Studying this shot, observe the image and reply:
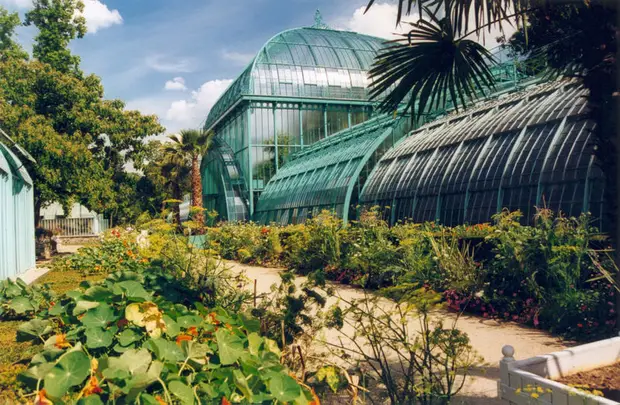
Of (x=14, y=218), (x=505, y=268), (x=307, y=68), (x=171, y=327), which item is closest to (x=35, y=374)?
→ (x=171, y=327)

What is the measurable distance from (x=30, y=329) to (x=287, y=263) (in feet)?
35.8

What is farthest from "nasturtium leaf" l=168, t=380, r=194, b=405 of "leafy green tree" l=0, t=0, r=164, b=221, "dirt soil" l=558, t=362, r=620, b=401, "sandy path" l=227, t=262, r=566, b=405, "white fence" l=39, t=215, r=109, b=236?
"white fence" l=39, t=215, r=109, b=236

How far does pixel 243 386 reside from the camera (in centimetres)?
277

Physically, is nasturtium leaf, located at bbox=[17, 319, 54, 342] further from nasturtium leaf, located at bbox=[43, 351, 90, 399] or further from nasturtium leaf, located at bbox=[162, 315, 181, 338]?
nasturtium leaf, located at bbox=[43, 351, 90, 399]

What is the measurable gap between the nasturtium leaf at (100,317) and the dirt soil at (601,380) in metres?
3.18

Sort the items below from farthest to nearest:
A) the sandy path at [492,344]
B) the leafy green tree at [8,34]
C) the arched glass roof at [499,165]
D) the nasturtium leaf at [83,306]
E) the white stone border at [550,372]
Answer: the leafy green tree at [8,34], the arched glass roof at [499,165], the sandy path at [492,344], the nasturtium leaf at [83,306], the white stone border at [550,372]

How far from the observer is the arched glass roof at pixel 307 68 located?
91.3 ft

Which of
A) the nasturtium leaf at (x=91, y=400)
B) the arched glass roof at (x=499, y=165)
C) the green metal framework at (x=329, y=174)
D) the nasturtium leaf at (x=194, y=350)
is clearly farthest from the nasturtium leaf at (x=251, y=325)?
the green metal framework at (x=329, y=174)

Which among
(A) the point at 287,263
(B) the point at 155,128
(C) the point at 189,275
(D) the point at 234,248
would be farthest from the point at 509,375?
(B) the point at 155,128

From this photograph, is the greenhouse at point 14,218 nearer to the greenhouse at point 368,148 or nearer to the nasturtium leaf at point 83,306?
the nasturtium leaf at point 83,306

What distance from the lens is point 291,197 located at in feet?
76.0

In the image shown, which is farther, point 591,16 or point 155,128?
point 155,128

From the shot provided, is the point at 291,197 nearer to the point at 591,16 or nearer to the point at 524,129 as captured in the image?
the point at 524,129

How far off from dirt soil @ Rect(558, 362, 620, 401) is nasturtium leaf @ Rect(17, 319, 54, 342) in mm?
4169
